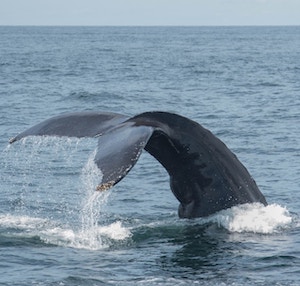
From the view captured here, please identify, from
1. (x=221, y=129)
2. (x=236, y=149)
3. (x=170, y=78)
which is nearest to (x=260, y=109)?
(x=221, y=129)

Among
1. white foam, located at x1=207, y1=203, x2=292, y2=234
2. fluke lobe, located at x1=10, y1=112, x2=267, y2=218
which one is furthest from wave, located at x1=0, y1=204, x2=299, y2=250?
fluke lobe, located at x1=10, y1=112, x2=267, y2=218

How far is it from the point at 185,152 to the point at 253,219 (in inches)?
55.5

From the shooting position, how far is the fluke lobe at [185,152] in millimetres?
9141

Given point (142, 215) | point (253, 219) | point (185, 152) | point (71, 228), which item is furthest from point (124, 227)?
point (185, 152)

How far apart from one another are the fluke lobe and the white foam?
0.14 m

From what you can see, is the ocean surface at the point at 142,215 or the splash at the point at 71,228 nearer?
the ocean surface at the point at 142,215

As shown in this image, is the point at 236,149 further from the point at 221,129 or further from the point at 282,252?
the point at 282,252

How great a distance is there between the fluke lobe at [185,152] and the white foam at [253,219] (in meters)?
0.14

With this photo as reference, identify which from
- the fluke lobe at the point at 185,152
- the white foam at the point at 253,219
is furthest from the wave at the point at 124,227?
the fluke lobe at the point at 185,152

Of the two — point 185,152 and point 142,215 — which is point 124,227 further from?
point 185,152

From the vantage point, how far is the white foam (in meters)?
10.2

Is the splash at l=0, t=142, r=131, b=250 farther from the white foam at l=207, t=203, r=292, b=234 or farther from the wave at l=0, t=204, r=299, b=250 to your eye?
the white foam at l=207, t=203, r=292, b=234

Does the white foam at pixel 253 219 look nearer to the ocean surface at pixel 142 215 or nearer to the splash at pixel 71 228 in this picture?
the ocean surface at pixel 142 215

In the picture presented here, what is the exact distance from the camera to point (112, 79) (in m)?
42.6
